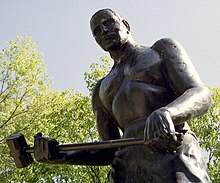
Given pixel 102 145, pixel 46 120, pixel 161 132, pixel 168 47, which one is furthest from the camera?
pixel 46 120

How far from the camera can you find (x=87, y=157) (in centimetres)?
293

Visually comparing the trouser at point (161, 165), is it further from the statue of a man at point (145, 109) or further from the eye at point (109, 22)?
the eye at point (109, 22)

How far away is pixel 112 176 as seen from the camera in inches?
108

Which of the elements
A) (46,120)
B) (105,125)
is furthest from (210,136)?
(105,125)

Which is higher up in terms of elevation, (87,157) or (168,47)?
(168,47)

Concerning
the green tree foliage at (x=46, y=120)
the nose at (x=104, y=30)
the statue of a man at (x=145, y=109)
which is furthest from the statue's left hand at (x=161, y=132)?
the green tree foliage at (x=46, y=120)

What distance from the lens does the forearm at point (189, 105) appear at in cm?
238

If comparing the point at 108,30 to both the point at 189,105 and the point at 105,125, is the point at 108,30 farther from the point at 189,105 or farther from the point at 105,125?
the point at 189,105

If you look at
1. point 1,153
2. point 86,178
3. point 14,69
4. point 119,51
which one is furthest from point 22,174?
point 119,51

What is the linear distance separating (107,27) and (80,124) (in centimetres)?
1070

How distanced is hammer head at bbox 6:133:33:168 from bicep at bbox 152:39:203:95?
1.02 meters

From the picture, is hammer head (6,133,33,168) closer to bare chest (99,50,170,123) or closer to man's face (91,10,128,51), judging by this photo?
bare chest (99,50,170,123)

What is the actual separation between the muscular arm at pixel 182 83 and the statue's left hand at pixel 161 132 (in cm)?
11

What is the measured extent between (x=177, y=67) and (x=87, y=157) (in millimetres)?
851
